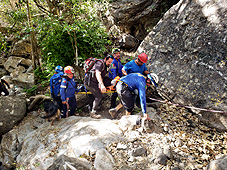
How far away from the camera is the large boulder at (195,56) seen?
150 inches

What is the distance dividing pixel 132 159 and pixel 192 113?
8.57ft

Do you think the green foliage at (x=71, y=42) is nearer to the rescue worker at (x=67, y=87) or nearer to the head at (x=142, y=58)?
the rescue worker at (x=67, y=87)

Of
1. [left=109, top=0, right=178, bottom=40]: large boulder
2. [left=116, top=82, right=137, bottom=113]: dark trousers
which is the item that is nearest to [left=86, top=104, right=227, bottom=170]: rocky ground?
[left=116, top=82, right=137, bottom=113]: dark trousers

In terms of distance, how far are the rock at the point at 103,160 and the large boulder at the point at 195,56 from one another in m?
2.84

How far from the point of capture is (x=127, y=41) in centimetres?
968

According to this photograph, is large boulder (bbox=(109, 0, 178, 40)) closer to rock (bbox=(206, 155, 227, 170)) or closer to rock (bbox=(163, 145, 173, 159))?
rock (bbox=(163, 145, 173, 159))

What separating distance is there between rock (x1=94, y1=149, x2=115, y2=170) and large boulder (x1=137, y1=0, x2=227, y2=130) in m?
2.84

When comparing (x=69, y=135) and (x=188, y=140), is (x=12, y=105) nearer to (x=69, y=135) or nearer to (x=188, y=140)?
(x=69, y=135)

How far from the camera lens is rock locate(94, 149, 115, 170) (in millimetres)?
2854

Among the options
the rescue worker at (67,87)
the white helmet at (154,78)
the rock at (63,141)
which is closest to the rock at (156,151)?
the rock at (63,141)

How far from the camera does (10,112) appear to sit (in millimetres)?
6180

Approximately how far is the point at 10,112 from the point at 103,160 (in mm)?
5478

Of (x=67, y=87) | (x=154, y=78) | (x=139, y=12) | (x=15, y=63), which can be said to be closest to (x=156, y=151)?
(x=154, y=78)

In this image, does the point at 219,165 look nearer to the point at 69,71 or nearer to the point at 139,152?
the point at 139,152
